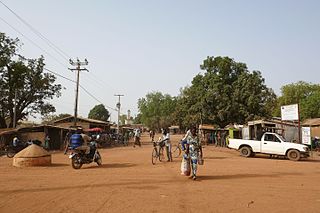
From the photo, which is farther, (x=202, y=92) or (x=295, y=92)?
(x=295, y=92)

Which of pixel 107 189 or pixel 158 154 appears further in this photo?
pixel 158 154

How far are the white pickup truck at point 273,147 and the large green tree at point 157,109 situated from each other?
85.0 metres

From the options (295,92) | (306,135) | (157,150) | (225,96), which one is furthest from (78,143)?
(295,92)

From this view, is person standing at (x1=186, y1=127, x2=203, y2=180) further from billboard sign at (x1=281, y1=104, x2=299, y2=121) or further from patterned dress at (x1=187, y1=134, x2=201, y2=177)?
billboard sign at (x1=281, y1=104, x2=299, y2=121)

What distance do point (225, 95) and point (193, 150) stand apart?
3230cm

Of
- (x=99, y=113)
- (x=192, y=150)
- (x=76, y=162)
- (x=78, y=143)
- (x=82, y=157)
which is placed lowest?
(x=76, y=162)

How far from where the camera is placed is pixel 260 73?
4384 cm

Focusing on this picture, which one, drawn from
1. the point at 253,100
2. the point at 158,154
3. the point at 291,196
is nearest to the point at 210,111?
the point at 253,100

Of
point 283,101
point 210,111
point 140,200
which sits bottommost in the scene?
point 140,200

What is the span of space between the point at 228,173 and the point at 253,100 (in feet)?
97.5

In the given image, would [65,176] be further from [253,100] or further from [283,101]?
[283,101]

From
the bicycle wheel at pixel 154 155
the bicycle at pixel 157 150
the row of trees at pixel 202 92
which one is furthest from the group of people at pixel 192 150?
the row of trees at pixel 202 92

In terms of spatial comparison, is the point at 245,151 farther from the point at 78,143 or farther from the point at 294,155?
the point at 78,143

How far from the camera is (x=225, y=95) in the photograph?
141ft
